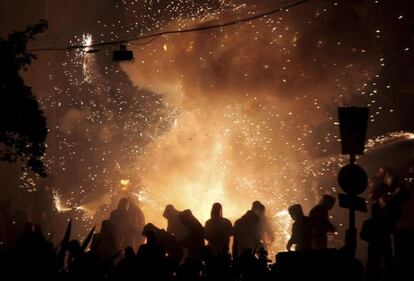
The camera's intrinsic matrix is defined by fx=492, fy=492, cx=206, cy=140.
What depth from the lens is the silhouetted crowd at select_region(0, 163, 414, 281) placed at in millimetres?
4902

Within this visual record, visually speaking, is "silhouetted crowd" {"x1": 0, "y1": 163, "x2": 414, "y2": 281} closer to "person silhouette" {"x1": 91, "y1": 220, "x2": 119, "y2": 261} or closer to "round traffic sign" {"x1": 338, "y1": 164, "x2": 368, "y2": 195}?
"person silhouette" {"x1": 91, "y1": 220, "x2": 119, "y2": 261}

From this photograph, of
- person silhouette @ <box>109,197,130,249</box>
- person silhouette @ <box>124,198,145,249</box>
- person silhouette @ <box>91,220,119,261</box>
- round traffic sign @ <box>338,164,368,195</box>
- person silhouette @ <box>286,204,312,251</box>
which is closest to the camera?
round traffic sign @ <box>338,164,368,195</box>

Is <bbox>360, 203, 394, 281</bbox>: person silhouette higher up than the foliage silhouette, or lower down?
lower down

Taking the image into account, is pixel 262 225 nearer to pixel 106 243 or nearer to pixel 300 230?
pixel 300 230

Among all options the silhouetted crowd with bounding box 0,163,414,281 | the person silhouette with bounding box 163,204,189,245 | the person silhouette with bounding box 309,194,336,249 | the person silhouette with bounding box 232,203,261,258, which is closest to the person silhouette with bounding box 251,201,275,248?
the silhouetted crowd with bounding box 0,163,414,281

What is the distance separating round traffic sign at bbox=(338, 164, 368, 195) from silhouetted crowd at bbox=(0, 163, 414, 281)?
39.3 inches

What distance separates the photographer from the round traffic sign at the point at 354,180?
20.5 ft

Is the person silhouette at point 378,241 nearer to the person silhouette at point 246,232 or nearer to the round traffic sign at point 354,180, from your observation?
the round traffic sign at point 354,180

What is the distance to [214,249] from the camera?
8.05 m

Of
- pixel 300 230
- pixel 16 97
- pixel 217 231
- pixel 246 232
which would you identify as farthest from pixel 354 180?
pixel 16 97

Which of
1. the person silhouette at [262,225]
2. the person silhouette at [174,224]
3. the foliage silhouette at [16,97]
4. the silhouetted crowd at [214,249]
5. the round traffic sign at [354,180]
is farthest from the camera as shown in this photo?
the person silhouette at [262,225]

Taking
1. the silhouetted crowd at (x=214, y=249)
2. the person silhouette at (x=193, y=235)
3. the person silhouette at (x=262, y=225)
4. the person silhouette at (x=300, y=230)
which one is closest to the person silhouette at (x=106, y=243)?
the silhouetted crowd at (x=214, y=249)

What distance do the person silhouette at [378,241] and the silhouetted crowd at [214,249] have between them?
0.05ft

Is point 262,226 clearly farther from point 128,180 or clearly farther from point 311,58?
point 128,180
